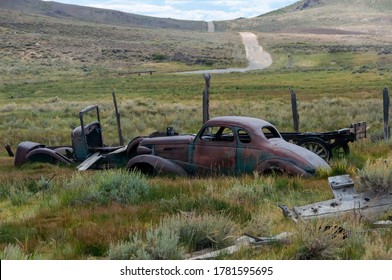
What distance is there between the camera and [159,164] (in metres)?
11.0

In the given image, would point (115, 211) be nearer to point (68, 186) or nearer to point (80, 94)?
point (68, 186)

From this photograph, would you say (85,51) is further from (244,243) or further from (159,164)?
(244,243)

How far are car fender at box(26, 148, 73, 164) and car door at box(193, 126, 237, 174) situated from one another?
4.33 meters

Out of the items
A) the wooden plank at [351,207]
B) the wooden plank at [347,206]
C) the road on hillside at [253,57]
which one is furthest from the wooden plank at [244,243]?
the road on hillside at [253,57]

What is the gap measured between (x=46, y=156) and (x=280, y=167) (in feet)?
22.0

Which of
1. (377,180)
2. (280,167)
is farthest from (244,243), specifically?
(280,167)

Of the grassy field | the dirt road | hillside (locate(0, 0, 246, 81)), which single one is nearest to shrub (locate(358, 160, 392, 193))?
the grassy field

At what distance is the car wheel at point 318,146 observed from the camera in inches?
508

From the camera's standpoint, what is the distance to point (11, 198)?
941 cm

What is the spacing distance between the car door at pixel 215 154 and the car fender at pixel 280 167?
0.63m

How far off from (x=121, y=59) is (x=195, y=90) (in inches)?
1629

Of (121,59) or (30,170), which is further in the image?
(121,59)

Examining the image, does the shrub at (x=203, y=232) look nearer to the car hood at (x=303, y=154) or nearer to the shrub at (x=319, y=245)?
the shrub at (x=319, y=245)
